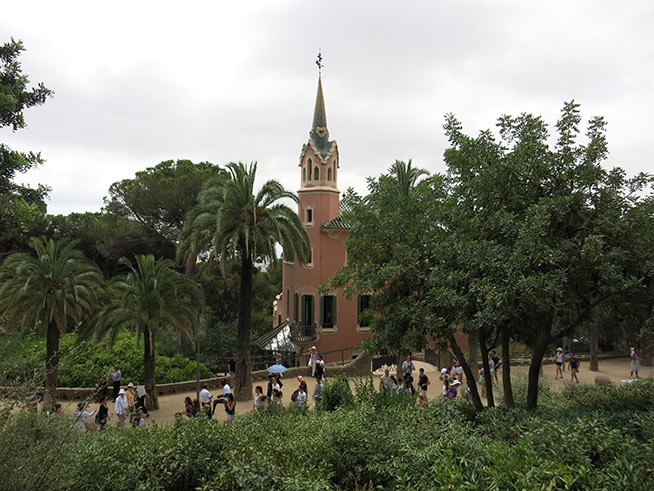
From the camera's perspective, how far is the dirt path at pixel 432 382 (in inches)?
650

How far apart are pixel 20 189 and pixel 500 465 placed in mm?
11920

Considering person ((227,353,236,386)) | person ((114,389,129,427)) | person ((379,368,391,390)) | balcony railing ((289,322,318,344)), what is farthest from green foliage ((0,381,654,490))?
balcony railing ((289,322,318,344))

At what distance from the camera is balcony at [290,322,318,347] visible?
27.8 metres

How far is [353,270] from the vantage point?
13.5 metres

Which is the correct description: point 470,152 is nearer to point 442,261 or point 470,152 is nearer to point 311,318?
point 442,261

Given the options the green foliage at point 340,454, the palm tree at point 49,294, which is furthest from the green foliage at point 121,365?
the green foliage at point 340,454

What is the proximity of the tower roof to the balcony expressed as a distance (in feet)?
33.5

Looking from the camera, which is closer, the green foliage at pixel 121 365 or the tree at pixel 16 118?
the tree at pixel 16 118

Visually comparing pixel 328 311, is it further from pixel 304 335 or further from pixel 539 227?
pixel 539 227

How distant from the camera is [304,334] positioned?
28.0 meters

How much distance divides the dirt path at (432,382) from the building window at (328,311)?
16.4 ft

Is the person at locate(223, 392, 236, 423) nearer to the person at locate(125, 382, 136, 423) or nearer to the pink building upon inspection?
the person at locate(125, 382, 136, 423)

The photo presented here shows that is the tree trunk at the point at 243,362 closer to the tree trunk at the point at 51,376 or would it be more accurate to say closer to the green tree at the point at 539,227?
the tree trunk at the point at 51,376

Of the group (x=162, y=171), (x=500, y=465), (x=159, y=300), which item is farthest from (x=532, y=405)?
(x=162, y=171)
